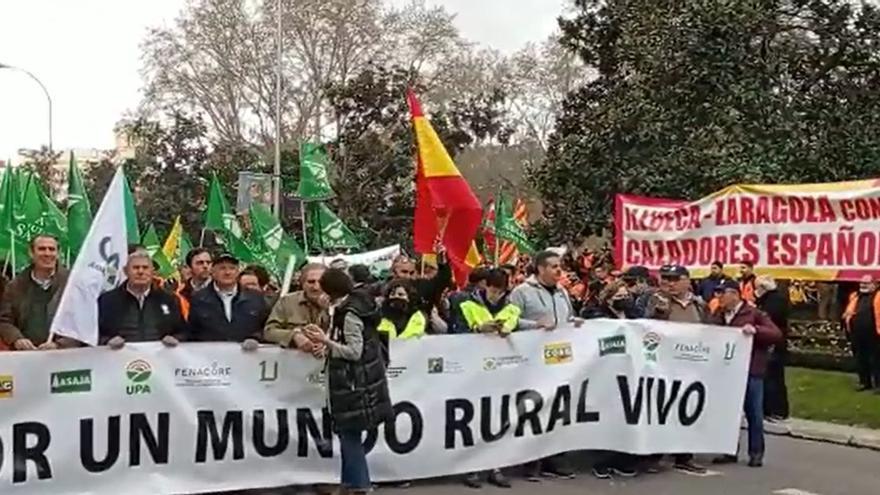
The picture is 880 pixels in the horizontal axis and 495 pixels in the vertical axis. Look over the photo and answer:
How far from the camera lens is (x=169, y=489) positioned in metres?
8.73

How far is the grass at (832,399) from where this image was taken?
14477 millimetres

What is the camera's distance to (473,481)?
1003cm

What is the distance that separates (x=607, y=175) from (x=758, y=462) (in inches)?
589

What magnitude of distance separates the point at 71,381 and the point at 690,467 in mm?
5149

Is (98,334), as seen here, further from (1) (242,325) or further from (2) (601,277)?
(2) (601,277)

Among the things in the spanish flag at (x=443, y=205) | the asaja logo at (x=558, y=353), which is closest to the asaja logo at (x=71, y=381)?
the spanish flag at (x=443, y=205)

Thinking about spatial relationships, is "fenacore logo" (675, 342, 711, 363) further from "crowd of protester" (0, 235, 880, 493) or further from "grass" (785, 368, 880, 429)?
"grass" (785, 368, 880, 429)

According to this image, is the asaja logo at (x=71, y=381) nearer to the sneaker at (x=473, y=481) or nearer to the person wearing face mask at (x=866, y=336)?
the sneaker at (x=473, y=481)

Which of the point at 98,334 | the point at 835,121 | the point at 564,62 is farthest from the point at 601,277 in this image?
the point at 564,62

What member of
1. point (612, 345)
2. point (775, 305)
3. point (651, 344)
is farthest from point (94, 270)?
point (775, 305)

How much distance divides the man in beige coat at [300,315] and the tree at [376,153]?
32.2m

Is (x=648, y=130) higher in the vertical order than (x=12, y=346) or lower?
higher

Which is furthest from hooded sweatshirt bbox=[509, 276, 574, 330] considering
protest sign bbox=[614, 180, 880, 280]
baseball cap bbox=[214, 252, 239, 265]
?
protest sign bbox=[614, 180, 880, 280]

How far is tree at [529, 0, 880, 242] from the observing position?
22.9 meters
